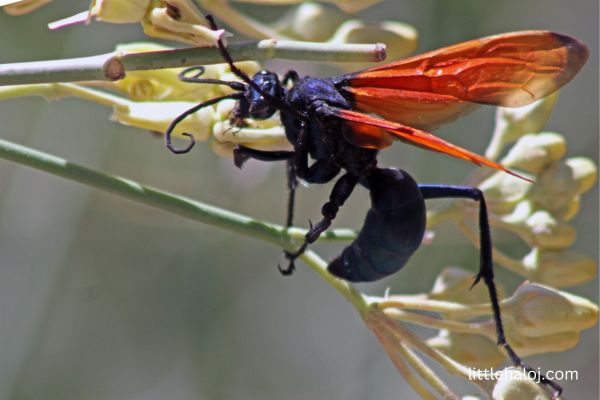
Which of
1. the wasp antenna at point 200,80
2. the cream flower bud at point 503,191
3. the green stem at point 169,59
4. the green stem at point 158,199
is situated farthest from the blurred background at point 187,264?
the green stem at point 169,59

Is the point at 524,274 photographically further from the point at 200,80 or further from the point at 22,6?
the point at 22,6

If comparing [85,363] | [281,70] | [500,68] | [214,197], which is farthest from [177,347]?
[500,68]

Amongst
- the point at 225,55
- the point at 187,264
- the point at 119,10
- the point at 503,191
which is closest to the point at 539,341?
the point at 503,191

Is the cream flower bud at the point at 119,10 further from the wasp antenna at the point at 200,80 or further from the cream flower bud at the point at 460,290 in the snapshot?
the cream flower bud at the point at 460,290

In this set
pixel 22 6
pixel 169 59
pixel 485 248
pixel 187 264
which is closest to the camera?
pixel 169 59

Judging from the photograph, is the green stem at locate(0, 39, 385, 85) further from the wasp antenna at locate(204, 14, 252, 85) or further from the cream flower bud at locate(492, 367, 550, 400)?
the cream flower bud at locate(492, 367, 550, 400)

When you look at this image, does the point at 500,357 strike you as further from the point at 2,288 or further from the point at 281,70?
the point at 2,288

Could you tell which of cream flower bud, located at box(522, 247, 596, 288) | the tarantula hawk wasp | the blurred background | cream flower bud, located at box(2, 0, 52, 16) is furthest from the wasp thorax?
the blurred background
